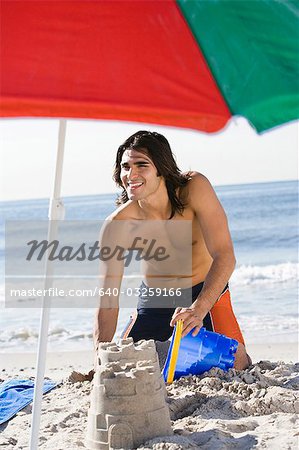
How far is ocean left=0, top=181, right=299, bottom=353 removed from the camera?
24.5 feet

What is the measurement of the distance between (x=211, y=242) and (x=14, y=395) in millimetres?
1567

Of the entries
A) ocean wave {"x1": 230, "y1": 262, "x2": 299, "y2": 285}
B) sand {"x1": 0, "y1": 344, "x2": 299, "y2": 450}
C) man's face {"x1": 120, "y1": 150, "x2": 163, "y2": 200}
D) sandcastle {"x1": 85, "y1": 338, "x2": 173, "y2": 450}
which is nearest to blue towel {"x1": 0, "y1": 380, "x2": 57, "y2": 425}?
sand {"x1": 0, "y1": 344, "x2": 299, "y2": 450}

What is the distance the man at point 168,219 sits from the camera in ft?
13.1

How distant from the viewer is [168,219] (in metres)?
4.37

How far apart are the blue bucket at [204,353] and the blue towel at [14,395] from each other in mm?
901

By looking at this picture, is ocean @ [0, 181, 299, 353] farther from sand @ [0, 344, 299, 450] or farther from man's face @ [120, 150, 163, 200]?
man's face @ [120, 150, 163, 200]

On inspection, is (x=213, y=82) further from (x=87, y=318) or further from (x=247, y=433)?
(x=87, y=318)

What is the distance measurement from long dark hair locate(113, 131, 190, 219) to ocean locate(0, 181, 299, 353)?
315cm

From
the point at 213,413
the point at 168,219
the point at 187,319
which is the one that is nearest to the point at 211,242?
the point at 168,219

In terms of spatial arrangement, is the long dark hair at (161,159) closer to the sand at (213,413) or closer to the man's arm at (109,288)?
the man's arm at (109,288)

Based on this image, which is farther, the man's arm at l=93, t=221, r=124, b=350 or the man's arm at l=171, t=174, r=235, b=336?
the man's arm at l=93, t=221, r=124, b=350

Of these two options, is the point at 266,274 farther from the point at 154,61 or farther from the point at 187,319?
the point at 154,61

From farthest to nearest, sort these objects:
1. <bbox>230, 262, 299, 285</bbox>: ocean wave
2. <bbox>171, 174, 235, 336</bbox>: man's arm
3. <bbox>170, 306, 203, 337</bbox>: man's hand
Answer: <bbox>230, 262, 299, 285</bbox>: ocean wave < <bbox>171, 174, 235, 336</bbox>: man's arm < <bbox>170, 306, 203, 337</bbox>: man's hand

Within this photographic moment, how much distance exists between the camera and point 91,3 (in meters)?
2.15
